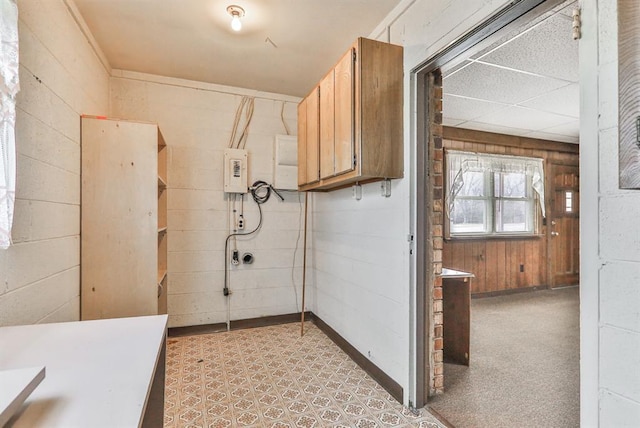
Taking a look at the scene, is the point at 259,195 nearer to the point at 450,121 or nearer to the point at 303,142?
the point at 303,142

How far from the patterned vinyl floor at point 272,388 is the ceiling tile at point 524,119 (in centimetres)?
335

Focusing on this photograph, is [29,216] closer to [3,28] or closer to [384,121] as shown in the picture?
[3,28]

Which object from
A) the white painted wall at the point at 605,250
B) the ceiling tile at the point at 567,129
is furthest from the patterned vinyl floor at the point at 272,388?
the ceiling tile at the point at 567,129

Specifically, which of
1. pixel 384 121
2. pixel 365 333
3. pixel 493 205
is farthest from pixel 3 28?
pixel 493 205

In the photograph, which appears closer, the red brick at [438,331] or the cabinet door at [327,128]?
the red brick at [438,331]

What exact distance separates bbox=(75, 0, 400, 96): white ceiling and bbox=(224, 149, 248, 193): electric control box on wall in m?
0.76

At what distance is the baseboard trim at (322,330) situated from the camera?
215 centimetres

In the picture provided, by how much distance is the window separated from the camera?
4.50m

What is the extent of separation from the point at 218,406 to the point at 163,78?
9.83 feet

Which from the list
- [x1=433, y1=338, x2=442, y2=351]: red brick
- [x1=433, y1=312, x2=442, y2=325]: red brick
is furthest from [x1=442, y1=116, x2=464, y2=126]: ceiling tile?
[x1=433, y1=338, x2=442, y2=351]: red brick

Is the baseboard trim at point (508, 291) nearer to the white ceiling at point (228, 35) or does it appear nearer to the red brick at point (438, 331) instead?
the red brick at point (438, 331)

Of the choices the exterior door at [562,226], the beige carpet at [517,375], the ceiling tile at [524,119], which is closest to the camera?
the beige carpet at [517,375]

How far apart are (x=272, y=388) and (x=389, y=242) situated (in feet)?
4.30

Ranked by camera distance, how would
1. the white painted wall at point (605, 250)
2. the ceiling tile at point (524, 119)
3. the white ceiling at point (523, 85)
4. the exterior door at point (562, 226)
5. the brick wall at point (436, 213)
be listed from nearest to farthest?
the white painted wall at point (605, 250) < the brick wall at point (436, 213) < the white ceiling at point (523, 85) < the ceiling tile at point (524, 119) < the exterior door at point (562, 226)
